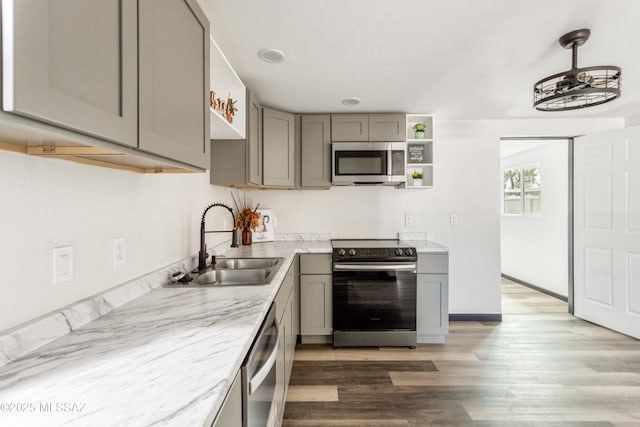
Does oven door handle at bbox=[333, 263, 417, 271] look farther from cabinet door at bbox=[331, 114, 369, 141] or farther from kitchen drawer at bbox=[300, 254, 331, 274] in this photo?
cabinet door at bbox=[331, 114, 369, 141]

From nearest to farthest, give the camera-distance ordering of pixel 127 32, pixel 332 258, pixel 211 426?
pixel 211 426 → pixel 127 32 → pixel 332 258

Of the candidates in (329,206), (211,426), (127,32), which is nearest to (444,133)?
(329,206)

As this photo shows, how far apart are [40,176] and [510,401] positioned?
262 centimetres

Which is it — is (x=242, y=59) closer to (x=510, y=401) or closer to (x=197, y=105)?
(x=197, y=105)

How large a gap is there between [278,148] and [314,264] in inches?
43.6

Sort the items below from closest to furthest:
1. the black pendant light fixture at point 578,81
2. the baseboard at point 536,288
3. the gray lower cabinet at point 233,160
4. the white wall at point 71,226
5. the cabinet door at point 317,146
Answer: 1. the white wall at point 71,226
2. the black pendant light fixture at point 578,81
3. the gray lower cabinet at point 233,160
4. the cabinet door at point 317,146
5. the baseboard at point 536,288

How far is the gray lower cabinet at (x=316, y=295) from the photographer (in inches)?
106

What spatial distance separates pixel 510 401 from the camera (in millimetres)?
1940

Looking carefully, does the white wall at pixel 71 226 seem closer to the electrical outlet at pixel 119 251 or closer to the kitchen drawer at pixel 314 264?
the electrical outlet at pixel 119 251

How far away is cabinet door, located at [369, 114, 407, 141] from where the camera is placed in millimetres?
2959

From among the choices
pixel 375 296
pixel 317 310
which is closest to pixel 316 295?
pixel 317 310

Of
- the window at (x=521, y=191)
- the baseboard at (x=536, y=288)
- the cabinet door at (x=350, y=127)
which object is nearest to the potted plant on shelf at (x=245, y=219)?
the cabinet door at (x=350, y=127)

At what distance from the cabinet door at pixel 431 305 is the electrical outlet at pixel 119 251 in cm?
227

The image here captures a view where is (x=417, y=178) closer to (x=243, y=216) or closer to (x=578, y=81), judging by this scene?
(x=578, y=81)
